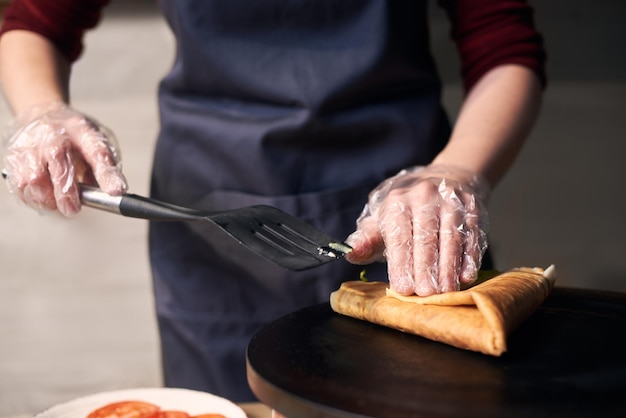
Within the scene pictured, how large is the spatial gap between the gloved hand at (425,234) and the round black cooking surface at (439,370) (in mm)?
97

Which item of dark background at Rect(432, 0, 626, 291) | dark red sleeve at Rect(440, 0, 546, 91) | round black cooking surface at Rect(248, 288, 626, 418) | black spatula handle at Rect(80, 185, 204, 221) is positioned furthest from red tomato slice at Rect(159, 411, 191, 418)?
dark background at Rect(432, 0, 626, 291)

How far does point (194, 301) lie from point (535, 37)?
31.6 inches

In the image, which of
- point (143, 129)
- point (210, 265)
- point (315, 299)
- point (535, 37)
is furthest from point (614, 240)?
point (143, 129)

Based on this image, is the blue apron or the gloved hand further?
the blue apron

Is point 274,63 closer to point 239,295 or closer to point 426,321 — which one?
point 239,295

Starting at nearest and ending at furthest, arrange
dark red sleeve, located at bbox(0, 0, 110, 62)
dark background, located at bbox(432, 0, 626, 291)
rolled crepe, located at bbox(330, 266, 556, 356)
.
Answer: rolled crepe, located at bbox(330, 266, 556, 356) < dark red sleeve, located at bbox(0, 0, 110, 62) < dark background, located at bbox(432, 0, 626, 291)

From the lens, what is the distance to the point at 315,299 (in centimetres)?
133

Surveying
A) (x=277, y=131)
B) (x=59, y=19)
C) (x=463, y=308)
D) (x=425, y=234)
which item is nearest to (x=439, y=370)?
(x=463, y=308)

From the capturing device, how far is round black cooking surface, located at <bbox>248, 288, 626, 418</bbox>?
671 mm

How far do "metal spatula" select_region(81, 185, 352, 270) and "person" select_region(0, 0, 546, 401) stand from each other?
0.66 ft

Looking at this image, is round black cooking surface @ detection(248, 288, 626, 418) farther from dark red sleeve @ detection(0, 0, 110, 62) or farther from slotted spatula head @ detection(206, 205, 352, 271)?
dark red sleeve @ detection(0, 0, 110, 62)

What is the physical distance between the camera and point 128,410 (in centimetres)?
91

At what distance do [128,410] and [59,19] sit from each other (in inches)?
35.0

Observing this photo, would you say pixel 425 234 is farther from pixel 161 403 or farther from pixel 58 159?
pixel 58 159
